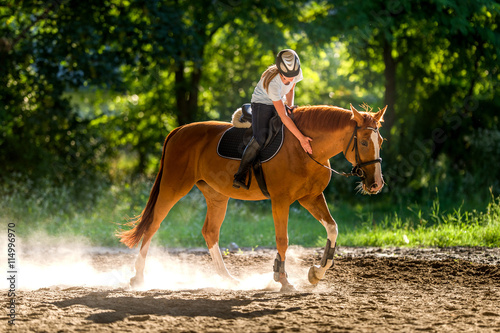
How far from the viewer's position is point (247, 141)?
642 centimetres

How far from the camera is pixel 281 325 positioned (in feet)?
15.4

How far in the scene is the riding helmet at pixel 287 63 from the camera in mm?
5922

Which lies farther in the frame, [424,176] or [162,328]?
[424,176]

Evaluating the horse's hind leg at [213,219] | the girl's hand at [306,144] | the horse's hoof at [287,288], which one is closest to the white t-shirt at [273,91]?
the girl's hand at [306,144]

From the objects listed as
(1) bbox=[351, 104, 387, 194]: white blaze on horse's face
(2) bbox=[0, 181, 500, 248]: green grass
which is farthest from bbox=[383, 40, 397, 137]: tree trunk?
(1) bbox=[351, 104, 387, 194]: white blaze on horse's face

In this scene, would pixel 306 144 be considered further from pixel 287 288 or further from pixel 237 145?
pixel 287 288

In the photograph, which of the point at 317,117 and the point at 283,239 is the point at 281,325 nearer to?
the point at 283,239

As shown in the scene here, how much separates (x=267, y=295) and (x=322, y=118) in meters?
1.88

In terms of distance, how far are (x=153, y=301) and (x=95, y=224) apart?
6.03 metres

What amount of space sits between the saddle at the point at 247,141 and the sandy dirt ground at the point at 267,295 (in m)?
1.30

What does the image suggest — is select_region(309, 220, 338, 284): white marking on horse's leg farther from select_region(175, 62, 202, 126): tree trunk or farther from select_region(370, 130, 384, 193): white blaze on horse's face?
select_region(175, 62, 202, 126): tree trunk

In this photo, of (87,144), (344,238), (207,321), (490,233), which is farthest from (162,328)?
(87,144)

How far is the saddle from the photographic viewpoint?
619 cm

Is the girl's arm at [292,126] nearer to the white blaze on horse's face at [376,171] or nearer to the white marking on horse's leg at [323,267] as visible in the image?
the white blaze on horse's face at [376,171]
